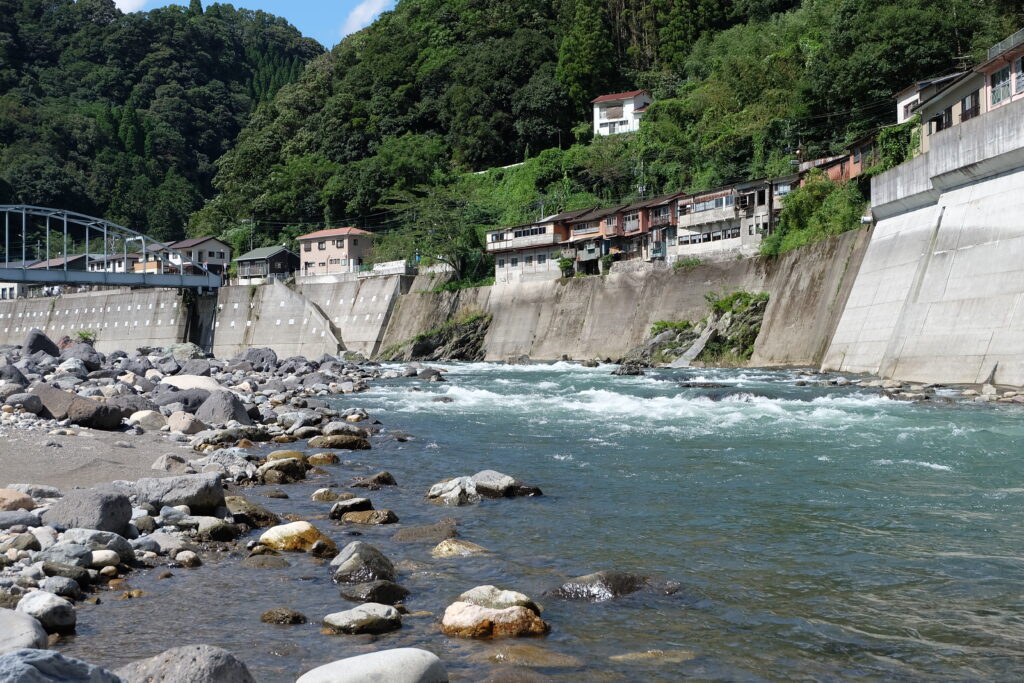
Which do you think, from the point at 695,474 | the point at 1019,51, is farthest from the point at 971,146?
the point at 695,474

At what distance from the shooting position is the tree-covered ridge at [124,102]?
93438mm

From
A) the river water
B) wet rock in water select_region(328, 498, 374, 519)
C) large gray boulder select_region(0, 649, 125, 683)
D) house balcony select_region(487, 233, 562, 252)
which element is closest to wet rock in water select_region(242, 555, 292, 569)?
the river water

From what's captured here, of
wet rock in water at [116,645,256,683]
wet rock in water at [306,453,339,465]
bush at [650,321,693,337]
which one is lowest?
wet rock in water at [306,453,339,465]

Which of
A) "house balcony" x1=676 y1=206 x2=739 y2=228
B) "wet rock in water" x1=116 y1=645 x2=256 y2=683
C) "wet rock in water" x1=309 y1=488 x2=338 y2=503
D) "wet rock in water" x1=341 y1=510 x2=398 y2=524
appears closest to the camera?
"wet rock in water" x1=116 y1=645 x2=256 y2=683

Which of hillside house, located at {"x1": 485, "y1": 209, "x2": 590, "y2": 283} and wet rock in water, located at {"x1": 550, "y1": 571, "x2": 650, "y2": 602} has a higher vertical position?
hillside house, located at {"x1": 485, "y1": 209, "x2": 590, "y2": 283}

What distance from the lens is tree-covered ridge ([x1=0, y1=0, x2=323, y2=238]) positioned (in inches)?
3679

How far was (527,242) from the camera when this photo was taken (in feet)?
174

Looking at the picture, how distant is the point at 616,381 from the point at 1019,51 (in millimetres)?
16056

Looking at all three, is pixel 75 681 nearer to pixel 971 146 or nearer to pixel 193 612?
pixel 193 612

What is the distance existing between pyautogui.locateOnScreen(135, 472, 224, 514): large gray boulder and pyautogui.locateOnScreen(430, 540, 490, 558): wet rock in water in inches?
108

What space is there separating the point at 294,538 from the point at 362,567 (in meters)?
1.34

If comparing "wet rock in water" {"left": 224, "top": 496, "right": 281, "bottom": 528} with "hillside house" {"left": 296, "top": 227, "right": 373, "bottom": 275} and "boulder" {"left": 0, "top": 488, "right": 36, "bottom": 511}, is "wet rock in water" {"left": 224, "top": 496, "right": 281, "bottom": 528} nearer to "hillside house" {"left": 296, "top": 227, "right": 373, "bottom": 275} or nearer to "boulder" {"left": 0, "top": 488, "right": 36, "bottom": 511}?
"boulder" {"left": 0, "top": 488, "right": 36, "bottom": 511}

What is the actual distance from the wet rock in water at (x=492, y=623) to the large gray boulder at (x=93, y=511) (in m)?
3.72

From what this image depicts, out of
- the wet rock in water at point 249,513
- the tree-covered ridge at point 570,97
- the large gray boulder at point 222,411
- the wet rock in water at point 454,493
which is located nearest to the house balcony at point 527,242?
the tree-covered ridge at point 570,97
